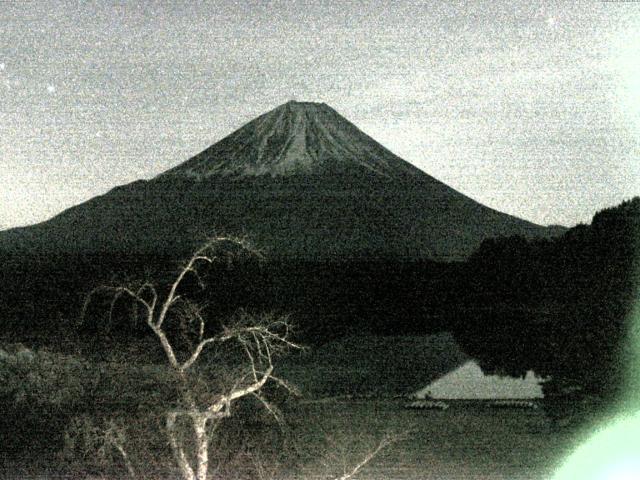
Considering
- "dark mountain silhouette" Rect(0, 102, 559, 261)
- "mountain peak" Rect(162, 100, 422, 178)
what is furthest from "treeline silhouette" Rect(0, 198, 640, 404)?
"mountain peak" Rect(162, 100, 422, 178)

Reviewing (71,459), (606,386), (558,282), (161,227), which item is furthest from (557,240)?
(161,227)

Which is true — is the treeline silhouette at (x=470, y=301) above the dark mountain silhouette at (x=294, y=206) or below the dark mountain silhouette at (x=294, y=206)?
below

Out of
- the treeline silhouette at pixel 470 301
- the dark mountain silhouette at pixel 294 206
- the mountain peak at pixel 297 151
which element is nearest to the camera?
the treeline silhouette at pixel 470 301

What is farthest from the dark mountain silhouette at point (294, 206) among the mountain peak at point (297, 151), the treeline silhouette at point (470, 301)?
the treeline silhouette at point (470, 301)

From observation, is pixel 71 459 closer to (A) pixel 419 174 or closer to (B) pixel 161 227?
(B) pixel 161 227

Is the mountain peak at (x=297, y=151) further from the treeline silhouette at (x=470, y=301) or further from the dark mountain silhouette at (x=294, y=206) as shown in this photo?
the treeline silhouette at (x=470, y=301)

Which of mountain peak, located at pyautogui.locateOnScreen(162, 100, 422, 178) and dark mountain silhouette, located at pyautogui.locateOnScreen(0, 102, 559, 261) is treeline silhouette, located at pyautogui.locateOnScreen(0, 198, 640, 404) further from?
mountain peak, located at pyautogui.locateOnScreen(162, 100, 422, 178)

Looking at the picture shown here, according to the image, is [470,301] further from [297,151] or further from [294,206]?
[297,151]
